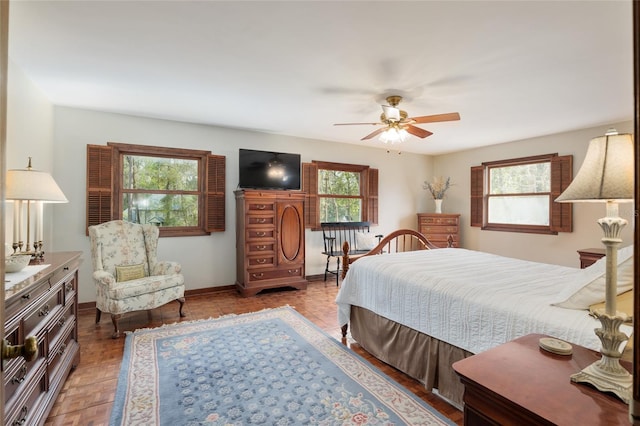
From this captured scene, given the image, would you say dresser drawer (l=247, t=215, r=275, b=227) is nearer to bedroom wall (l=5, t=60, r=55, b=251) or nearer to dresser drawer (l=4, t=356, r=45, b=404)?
bedroom wall (l=5, t=60, r=55, b=251)

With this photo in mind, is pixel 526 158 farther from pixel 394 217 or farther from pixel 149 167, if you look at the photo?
pixel 149 167

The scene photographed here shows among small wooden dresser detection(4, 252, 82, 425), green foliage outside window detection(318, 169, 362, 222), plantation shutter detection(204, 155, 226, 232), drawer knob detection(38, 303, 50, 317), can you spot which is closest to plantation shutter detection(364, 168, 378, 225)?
green foliage outside window detection(318, 169, 362, 222)

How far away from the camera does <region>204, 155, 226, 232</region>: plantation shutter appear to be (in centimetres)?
446

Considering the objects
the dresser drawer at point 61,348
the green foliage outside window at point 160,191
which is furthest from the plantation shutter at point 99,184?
the dresser drawer at point 61,348

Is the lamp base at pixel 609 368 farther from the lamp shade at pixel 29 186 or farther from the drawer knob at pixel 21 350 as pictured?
the lamp shade at pixel 29 186

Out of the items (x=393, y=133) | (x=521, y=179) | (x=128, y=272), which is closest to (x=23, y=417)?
(x=128, y=272)

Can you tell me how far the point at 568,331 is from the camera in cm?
142

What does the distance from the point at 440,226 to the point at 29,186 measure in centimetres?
580

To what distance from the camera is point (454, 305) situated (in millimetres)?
1963

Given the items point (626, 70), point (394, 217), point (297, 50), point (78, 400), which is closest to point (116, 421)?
point (78, 400)

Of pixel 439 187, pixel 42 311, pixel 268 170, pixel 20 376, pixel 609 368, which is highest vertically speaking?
pixel 268 170

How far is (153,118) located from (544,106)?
4859 millimetres

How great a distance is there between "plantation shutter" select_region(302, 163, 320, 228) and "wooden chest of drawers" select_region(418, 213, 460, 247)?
2.24m

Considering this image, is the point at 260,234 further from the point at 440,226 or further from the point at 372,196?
the point at 440,226
